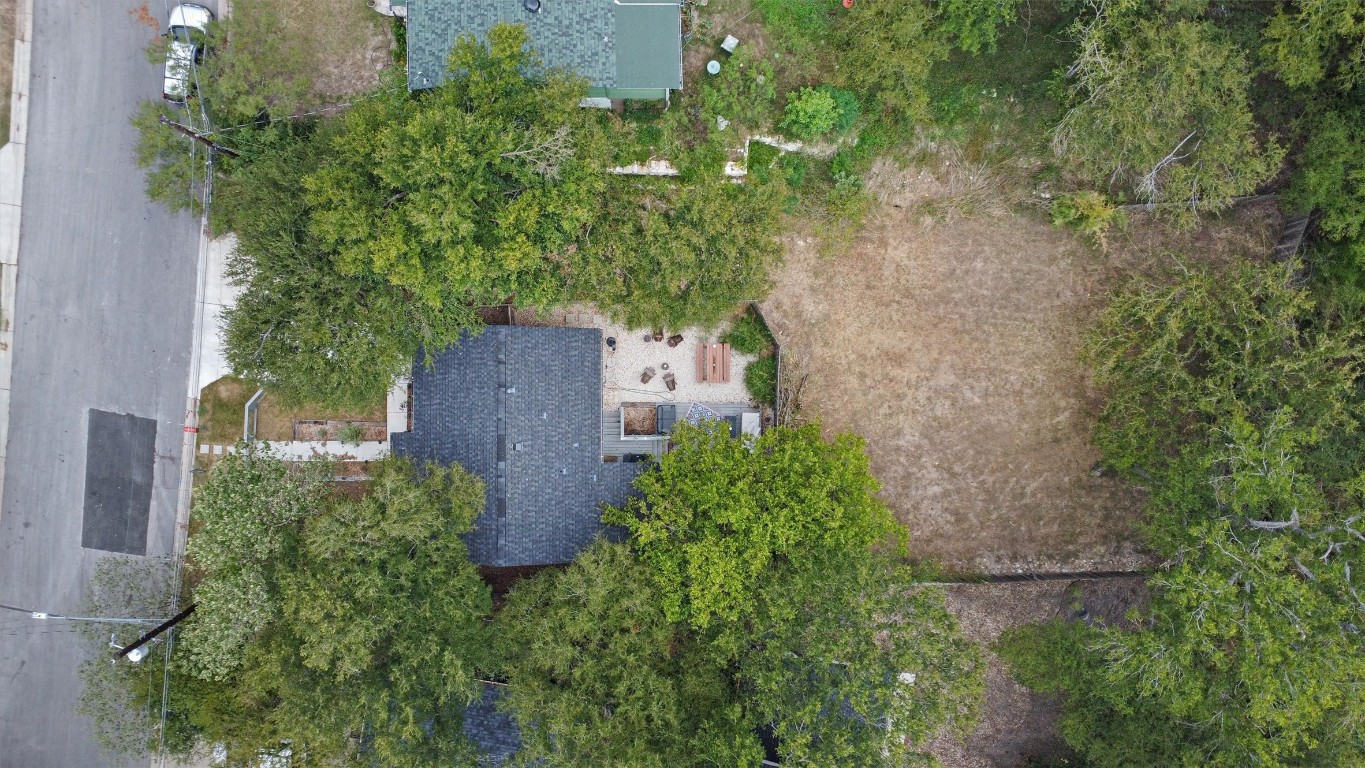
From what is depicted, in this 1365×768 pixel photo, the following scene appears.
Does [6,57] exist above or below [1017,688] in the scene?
above

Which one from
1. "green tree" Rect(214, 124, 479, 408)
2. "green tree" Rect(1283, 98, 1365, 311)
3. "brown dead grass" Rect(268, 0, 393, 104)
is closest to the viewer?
"green tree" Rect(214, 124, 479, 408)

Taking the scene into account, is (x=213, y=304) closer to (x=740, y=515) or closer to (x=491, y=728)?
(x=491, y=728)

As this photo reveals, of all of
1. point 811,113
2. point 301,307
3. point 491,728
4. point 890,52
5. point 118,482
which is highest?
point 890,52

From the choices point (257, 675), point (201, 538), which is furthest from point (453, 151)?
point (257, 675)

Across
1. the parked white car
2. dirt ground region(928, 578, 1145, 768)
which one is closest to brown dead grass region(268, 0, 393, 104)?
the parked white car

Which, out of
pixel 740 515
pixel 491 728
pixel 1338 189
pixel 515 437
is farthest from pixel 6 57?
pixel 1338 189

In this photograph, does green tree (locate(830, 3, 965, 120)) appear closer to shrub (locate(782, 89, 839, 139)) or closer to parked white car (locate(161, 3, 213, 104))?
A: shrub (locate(782, 89, 839, 139))
